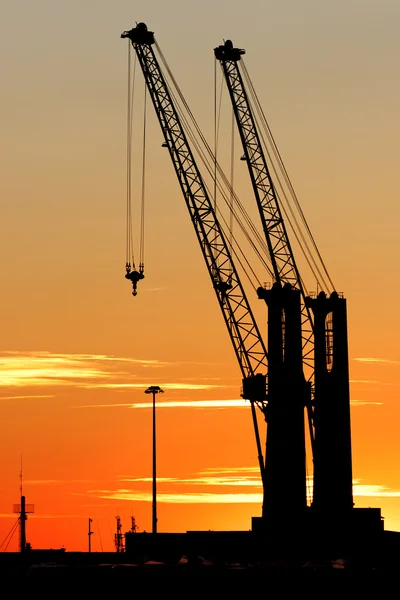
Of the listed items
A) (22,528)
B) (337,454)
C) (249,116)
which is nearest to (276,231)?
(249,116)

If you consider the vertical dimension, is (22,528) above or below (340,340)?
below

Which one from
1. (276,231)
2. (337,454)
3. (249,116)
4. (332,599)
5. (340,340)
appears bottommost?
(332,599)

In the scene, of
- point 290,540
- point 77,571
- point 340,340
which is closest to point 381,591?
point 77,571

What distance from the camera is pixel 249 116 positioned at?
187875mm

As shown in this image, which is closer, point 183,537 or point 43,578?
point 43,578

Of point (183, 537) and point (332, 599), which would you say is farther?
point (183, 537)

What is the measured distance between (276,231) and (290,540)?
1468 inches

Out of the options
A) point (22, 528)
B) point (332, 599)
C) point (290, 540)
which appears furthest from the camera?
point (22, 528)

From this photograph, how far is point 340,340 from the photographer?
19475 cm

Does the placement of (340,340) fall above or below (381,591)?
above

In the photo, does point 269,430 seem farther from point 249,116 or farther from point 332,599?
point 332,599

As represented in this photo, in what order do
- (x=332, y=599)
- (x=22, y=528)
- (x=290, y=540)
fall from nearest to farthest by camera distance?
(x=332, y=599)
(x=290, y=540)
(x=22, y=528)

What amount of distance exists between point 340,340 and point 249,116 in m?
30.2

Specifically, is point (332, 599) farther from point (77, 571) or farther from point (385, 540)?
point (385, 540)
